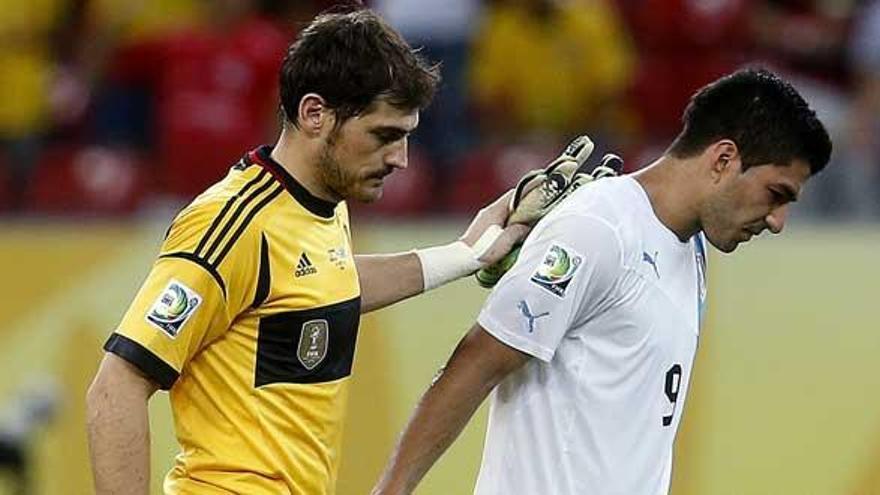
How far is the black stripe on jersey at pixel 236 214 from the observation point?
3.96m

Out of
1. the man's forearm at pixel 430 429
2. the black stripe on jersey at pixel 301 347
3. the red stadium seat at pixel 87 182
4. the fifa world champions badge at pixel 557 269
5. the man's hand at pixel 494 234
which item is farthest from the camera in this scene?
the red stadium seat at pixel 87 182

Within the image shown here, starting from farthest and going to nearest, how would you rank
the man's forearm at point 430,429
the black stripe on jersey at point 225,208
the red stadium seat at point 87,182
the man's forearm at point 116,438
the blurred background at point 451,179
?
the red stadium seat at point 87,182 → the blurred background at point 451,179 → the man's forearm at point 430,429 → the black stripe on jersey at point 225,208 → the man's forearm at point 116,438

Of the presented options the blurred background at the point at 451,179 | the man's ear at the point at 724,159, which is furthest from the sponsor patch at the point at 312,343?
the blurred background at the point at 451,179

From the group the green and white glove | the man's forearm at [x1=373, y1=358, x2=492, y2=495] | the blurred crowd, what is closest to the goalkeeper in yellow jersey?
the man's forearm at [x1=373, y1=358, x2=492, y2=495]

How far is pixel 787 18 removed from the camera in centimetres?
956

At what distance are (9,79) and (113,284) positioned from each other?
163 centimetres

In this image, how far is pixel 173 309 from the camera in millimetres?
3922

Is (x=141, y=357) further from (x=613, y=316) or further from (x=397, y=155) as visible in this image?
(x=613, y=316)

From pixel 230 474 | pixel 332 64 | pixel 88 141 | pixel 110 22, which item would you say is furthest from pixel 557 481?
pixel 110 22

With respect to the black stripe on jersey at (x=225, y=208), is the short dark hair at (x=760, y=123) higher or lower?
higher

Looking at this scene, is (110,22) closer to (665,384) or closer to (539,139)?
(539,139)

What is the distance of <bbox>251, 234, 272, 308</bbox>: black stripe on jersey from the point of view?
4.04m

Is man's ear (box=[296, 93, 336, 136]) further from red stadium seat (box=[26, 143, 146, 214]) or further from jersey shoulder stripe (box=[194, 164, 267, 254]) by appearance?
red stadium seat (box=[26, 143, 146, 214])

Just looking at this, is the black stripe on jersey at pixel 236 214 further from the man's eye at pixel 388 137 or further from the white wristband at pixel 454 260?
the white wristband at pixel 454 260
